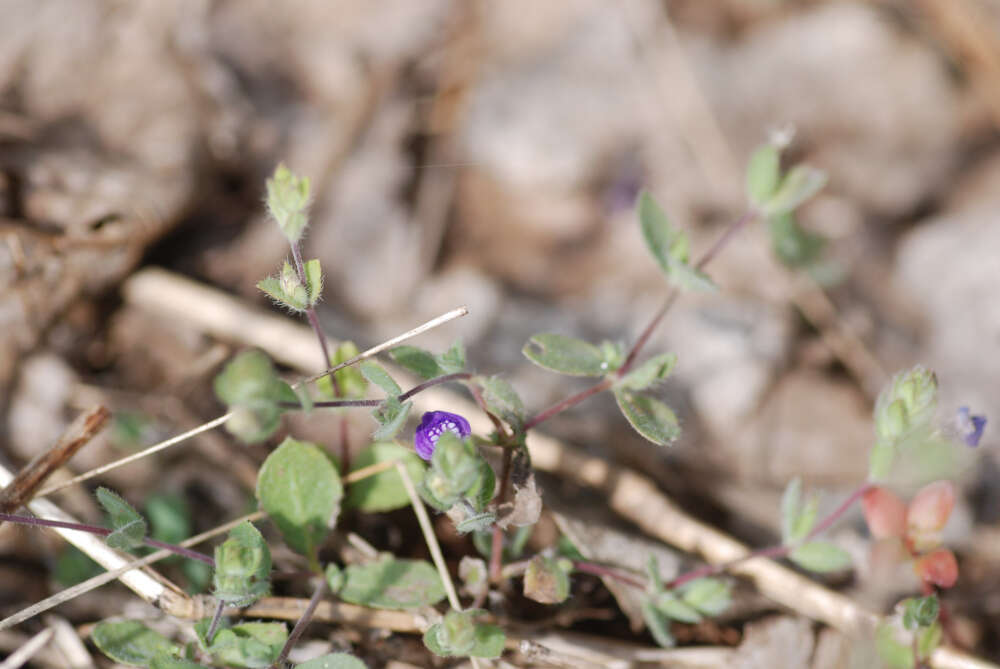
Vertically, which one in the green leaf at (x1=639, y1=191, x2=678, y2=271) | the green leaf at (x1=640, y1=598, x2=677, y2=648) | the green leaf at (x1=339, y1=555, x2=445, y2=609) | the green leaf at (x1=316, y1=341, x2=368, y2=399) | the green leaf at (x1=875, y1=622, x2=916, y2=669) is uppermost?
the green leaf at (x1=639, y1=191, x2=678, y2=271)

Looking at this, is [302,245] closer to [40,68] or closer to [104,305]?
[104,305]

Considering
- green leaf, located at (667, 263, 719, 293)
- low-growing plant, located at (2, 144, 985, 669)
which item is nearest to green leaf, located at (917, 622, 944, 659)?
low-growing plant, located at (2, 144, 985, 669)

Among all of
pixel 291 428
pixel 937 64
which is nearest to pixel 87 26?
pixel 291 428

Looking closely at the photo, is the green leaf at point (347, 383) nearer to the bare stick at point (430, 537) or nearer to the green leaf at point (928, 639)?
the bare stick at point (430, 537)

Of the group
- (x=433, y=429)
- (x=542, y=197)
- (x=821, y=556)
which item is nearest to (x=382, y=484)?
(x=433, y=429)

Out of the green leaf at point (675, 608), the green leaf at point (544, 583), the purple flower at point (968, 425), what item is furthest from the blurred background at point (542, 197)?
the green leaf at point (544, 583)

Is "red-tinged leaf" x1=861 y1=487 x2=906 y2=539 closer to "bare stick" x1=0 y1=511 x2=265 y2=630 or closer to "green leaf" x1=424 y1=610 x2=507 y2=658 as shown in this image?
"green leaf" x1=424 y1=610 x2=507 y2=658

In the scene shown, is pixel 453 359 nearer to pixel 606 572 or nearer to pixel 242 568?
pixel 242 568
